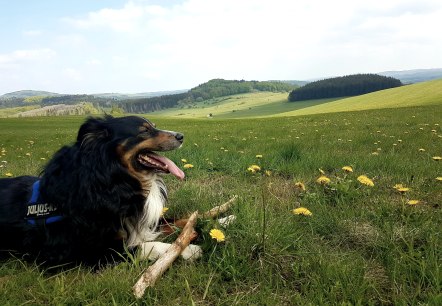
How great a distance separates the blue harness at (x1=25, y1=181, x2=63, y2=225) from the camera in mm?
3289

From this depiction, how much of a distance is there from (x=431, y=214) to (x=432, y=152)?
15.8 feet

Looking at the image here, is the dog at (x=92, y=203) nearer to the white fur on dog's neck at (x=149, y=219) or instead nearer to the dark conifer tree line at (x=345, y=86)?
the white fur on dog's neck at (x=149, y=219)

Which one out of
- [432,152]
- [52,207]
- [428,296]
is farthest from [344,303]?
[432,152]

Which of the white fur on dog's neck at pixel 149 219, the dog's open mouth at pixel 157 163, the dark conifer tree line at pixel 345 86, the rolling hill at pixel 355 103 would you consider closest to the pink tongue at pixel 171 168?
the dog's open mouth at pixel 157 163

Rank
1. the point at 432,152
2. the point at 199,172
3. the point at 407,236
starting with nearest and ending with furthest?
the point at 407,236
the point at 199,172
the point at 432,152

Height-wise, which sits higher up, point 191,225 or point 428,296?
point 191,225

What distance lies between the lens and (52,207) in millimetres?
3293

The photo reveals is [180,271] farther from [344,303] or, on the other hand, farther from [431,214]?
[431,214]

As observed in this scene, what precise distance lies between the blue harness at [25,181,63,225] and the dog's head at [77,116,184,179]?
0.67 m

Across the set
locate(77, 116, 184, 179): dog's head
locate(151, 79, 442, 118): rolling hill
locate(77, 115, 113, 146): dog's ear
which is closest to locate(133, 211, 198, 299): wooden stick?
locate(77, 116, 184, 179): dog's head

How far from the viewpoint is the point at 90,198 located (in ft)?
10.6

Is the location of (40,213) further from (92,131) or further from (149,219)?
(149,219)

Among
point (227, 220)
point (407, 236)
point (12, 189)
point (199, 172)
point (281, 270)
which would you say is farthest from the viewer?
point (199, 172)

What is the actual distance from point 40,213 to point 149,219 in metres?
1.07
